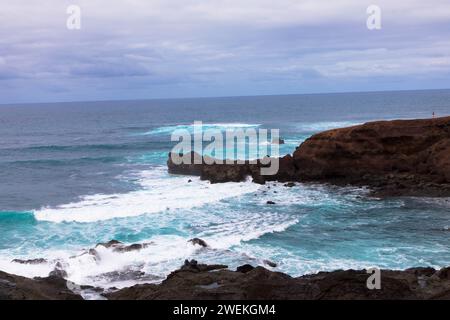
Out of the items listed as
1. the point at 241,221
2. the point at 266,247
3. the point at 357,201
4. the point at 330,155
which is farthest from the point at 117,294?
the point at 330,155

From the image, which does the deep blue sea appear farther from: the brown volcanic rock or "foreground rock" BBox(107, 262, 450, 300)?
"foreground rock" BBox(107, 262, 450, 300)

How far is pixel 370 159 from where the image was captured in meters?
33.4

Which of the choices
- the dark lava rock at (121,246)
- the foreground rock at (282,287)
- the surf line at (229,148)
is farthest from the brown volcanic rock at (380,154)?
the foreground rock at (282,287)

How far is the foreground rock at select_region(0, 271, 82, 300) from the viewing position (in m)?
12.1

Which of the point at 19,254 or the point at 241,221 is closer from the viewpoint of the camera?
the point at 19,254

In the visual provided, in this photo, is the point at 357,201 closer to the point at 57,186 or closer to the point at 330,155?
the point at 330,155

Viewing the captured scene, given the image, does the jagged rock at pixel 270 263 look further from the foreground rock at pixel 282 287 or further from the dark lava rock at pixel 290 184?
the dark lava rock at pixel 290 184

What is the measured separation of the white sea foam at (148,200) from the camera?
27.6 metres

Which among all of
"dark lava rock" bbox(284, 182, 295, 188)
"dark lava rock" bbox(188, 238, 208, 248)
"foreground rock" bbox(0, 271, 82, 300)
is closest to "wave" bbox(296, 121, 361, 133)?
"dark lava rock" bbox(284, 182, 295, 188)

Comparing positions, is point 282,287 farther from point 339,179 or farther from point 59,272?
point 339,179

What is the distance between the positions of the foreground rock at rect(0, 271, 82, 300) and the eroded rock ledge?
68.7 feet

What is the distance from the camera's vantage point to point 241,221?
25.2 metres

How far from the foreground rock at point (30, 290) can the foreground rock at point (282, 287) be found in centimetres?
134
